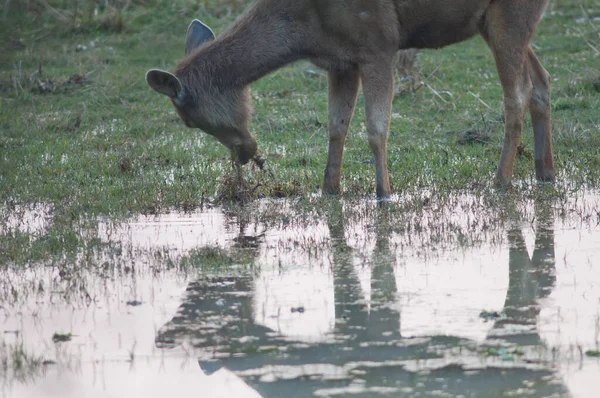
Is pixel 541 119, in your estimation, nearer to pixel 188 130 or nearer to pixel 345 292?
pixel 345 292

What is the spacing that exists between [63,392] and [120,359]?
403 mm

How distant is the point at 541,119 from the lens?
875cm

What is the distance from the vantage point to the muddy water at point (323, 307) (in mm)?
4328

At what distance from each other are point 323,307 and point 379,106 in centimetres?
312

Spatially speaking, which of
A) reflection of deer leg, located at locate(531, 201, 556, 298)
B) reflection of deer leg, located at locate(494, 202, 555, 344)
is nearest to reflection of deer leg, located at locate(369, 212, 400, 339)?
reflection of deer leg, located at locate(494, 202, 555, 344)

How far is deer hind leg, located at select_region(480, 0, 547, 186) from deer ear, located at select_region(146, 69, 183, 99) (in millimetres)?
2665

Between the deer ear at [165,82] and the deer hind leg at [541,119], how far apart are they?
3234mm

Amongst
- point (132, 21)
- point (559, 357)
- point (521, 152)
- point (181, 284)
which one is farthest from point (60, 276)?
point (132, 21)

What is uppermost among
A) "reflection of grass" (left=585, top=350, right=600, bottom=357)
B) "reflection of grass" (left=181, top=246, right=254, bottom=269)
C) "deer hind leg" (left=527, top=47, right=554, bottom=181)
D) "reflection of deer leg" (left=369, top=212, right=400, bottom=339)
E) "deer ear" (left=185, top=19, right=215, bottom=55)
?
"deer ear" (left=185, top=19, right=215, bottom=55)

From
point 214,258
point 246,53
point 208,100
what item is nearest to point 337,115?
point 246,53

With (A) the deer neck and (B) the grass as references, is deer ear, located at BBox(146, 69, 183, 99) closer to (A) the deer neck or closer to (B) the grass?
(A) the deer neck

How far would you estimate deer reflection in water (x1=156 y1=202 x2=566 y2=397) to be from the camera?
420 cm

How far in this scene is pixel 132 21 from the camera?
17797 mm

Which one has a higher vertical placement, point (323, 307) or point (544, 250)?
point (544, 250)
